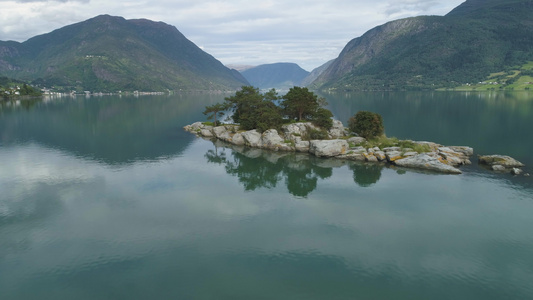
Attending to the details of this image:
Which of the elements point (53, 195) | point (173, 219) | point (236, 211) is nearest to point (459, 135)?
point (236, 211)

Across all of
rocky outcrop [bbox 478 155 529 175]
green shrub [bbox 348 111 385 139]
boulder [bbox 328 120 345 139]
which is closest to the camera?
rocky outcrop [bbox 478 155 529 175]

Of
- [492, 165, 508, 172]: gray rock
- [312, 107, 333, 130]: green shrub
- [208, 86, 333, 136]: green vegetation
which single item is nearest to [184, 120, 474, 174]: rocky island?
[312, 107, 333, 130]: green shrub

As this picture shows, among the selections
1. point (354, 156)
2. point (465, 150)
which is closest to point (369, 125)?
point (354, 156)

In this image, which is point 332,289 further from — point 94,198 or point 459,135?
point 459,135

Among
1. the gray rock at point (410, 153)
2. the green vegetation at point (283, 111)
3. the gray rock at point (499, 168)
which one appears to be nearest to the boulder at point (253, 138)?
the green vegetation at point (283, 111)

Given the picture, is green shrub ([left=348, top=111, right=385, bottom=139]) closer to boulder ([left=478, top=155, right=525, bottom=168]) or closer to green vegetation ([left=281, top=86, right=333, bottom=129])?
green vegetation ([left=281, top=86, right=333, bottom=129])
